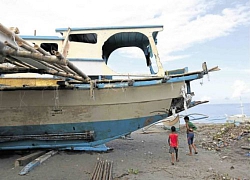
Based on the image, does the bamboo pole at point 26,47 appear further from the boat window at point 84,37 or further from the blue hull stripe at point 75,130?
the boat window at point 84,37

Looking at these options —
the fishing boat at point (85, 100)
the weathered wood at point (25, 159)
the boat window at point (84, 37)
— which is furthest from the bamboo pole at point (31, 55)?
the boat window at point (84, 37)

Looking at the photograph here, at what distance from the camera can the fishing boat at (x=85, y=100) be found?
20.8ft

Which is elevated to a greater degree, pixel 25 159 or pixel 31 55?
pixel 31 55

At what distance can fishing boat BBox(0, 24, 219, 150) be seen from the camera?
6348 mm

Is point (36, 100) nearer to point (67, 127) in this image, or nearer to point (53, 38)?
point (67, 127)

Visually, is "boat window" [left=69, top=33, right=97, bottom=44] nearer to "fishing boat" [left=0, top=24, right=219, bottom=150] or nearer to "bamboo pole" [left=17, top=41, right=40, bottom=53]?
"fishing boat" [left=0, top=24, right=219, bottom=150]

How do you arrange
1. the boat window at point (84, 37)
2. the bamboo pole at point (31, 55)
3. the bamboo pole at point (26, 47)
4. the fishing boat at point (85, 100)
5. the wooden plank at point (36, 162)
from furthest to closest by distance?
the boat window at point (84, 37) → the fishing boat at point (85, 100) → the wooden plank at point (36, 162) → the bamboo pole at point (26, 47) → the bamboo pole at point (31, 55)

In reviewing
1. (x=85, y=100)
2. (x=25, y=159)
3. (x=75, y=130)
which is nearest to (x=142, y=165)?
(x=75, y=130)

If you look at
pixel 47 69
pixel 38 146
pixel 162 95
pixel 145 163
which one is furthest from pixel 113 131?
pixel 47 69

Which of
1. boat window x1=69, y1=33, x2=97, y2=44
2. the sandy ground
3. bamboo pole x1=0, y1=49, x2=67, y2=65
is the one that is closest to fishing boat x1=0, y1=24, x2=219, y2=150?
boat window x1=69, y1=33, x2=97, y2=44

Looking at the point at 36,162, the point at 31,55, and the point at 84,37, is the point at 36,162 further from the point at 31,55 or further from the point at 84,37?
the point at 84,37

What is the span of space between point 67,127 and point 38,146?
1018mm

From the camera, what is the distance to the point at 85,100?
6480 mm

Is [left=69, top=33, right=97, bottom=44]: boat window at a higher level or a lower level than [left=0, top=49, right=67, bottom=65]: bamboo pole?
higher
